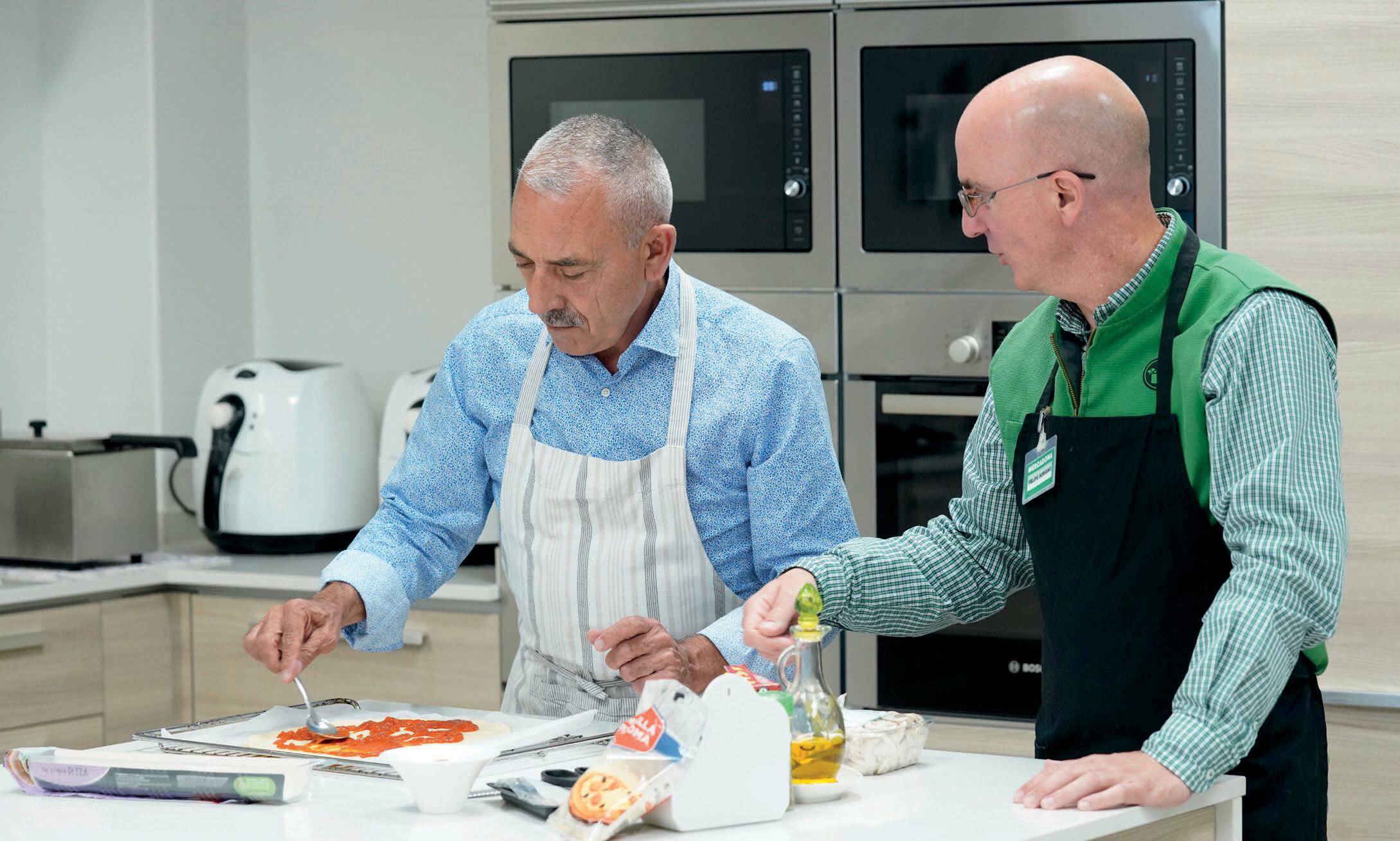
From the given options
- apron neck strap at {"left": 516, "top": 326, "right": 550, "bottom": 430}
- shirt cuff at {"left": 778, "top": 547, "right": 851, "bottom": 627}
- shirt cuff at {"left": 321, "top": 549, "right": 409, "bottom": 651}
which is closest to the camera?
shirt cuff at {"left": 778, "top": 547, "right": 851, "bottom": 627}

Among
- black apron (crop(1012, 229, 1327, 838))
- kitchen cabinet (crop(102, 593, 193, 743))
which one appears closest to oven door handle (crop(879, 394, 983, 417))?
black apron (crop(1012, 229, 1327, 838))

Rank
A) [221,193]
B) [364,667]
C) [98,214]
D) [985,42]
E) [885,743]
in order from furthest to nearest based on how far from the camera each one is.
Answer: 1. [221,193]
2. [98,214]
3. [364,667]
4. [985,42]
5. [885,743]

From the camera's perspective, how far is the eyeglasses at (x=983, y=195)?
1618 mm

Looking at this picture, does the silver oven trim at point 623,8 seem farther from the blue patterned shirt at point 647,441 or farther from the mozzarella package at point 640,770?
the mozzarella package at point 640,770

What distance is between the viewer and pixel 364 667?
9.86 ft

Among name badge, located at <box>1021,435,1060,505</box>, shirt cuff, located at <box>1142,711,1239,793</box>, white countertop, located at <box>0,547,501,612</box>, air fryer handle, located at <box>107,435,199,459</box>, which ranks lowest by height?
white countertop, located at <box>0,547,501,612</box>

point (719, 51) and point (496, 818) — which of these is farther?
point (719, 51)

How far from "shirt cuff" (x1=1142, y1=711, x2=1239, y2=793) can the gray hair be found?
835 millimetres

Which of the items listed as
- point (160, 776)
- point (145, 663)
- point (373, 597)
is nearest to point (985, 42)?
point (373, 597)

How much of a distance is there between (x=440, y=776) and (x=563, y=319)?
0.63 metres

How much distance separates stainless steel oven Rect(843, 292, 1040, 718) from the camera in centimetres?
271

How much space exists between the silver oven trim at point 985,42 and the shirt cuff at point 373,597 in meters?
1.07

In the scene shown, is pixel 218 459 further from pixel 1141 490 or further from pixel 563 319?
pixel 1141 490

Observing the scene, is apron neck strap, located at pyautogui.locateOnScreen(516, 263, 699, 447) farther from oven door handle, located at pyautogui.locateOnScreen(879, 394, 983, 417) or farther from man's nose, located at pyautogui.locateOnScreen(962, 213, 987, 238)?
oven door handle, located at pyautogui.locateOnScreen(879, 394, 983, 417)
